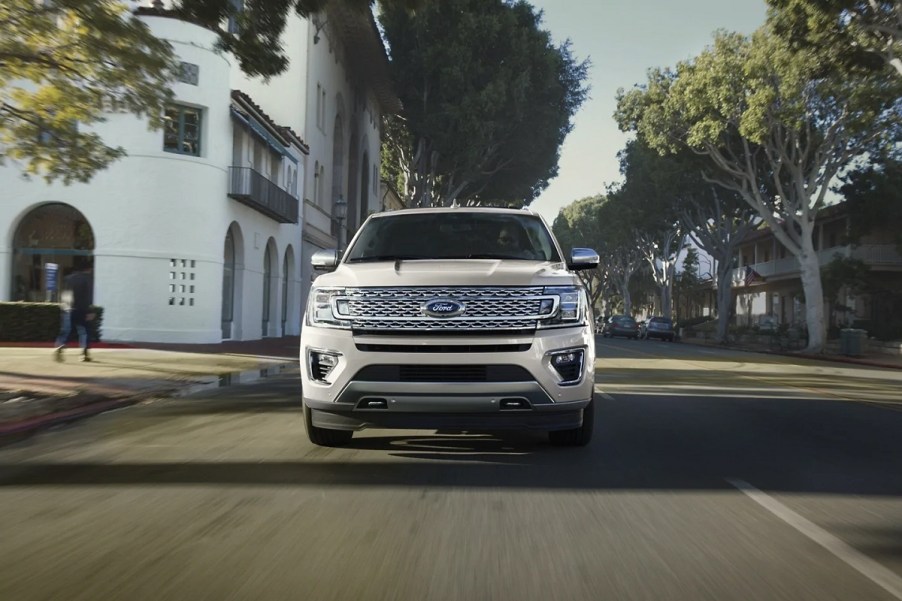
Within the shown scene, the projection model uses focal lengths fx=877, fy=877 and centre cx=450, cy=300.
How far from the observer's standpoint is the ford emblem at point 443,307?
21.1 feet

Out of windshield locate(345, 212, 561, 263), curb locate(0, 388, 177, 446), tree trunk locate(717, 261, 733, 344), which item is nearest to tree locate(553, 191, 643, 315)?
tree trunk locate(717, 261, 733, 344)

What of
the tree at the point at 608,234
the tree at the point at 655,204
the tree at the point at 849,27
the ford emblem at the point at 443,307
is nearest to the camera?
the ford emblem at the point at 443,307

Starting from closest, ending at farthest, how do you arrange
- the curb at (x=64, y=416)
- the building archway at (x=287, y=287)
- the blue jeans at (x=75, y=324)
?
the curb at (x=64, y=416), the blue jeans at (x=75, y=324), the building archway at (x=287, y=287)

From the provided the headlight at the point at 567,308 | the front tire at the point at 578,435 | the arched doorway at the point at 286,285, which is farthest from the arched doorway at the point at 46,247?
the headlight at the point at 567,308

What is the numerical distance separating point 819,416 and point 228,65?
20.1 m

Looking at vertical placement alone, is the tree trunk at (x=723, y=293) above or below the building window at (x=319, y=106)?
below

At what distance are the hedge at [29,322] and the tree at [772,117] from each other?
21.1 metres

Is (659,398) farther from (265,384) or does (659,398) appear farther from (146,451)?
(146,451)

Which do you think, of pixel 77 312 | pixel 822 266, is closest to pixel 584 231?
pixel 822 266

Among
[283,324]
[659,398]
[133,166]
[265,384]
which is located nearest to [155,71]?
[265,384]

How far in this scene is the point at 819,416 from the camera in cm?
1058

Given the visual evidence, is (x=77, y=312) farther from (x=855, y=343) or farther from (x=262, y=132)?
(x=855, y=343)

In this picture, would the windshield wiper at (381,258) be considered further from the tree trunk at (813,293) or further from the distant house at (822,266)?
the distant house at (822,266)

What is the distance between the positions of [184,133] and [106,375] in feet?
41.2
